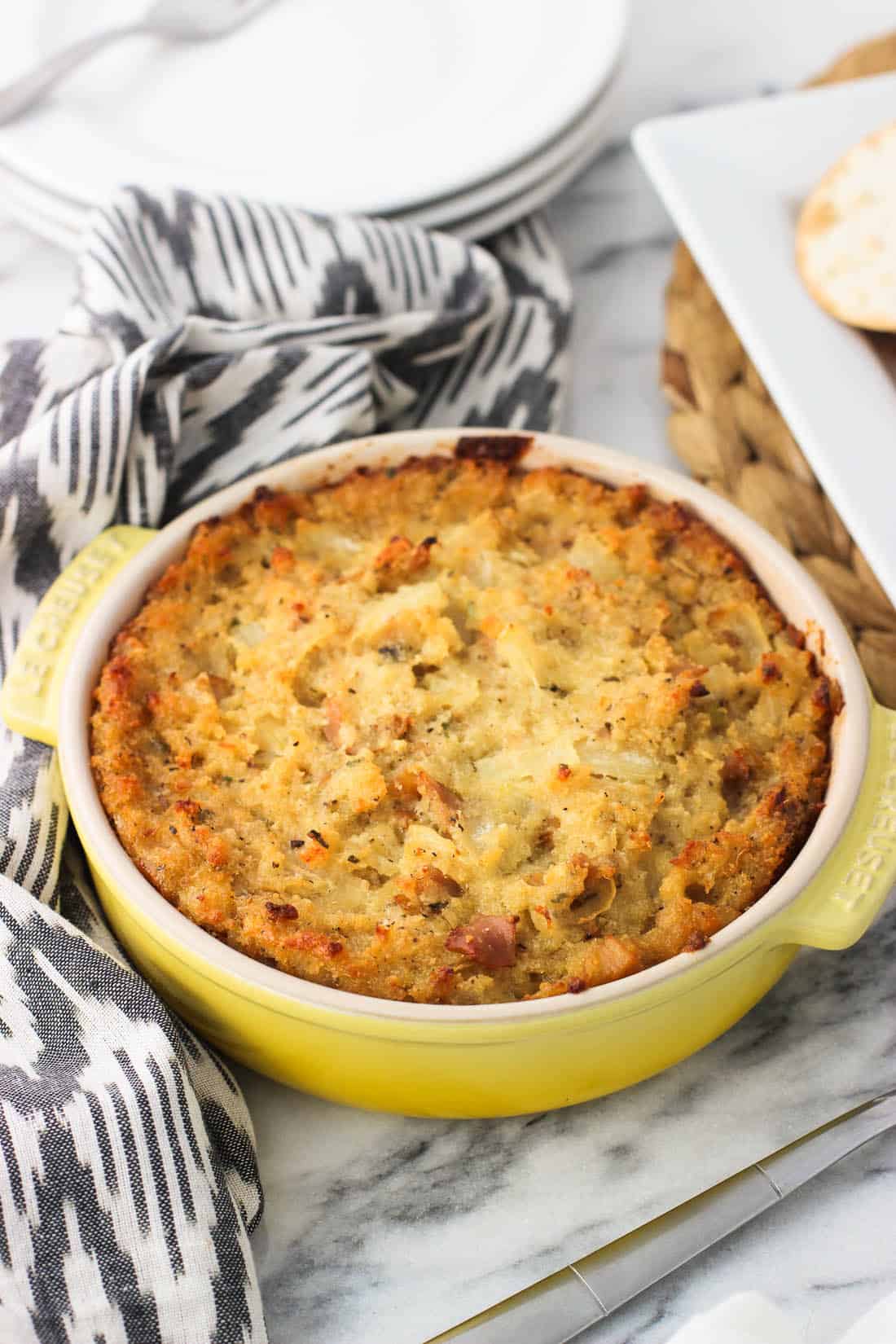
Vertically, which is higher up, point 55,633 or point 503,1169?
point 55,633

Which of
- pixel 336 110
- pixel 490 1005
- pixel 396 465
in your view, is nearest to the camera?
pixel 490 1005

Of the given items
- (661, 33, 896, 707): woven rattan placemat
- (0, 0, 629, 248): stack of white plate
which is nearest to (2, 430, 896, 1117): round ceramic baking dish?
(661, 33, 896, 707): woven rattan placemat

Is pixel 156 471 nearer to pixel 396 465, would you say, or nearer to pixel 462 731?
pixel 396 465

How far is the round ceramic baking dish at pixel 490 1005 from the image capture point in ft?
4.97

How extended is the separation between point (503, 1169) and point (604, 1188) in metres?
0.11

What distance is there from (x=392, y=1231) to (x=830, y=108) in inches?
72.2

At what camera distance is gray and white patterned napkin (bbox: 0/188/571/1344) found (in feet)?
4.91

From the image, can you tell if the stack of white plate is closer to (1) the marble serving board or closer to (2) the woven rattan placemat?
(2) the woven rattan placemat

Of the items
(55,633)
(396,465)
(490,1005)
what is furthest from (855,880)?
(55,633)

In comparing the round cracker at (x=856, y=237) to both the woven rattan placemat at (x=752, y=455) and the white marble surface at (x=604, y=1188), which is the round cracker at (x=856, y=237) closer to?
the woven rattan placemat at (x=752, y=455)

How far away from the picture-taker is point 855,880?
1.61 meters

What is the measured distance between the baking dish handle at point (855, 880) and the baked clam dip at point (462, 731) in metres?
0.05

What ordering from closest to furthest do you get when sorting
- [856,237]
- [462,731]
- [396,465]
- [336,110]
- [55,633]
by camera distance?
[462,731]
[55,633]
[396,465]
[856,237]
[336,110]

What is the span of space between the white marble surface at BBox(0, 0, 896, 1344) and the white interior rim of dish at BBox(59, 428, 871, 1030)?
285 mm
